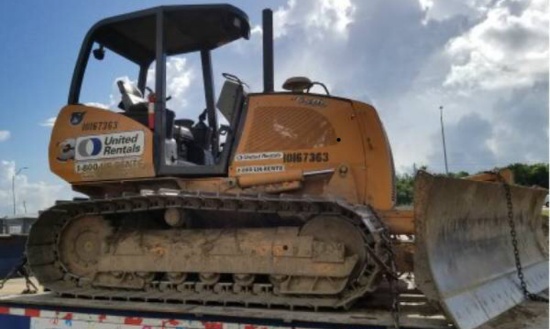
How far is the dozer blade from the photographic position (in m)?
4.18

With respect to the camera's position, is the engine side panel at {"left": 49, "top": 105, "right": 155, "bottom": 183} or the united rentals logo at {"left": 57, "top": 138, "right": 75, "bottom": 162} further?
the united rentals logo at {"left": 57, "top": 138, "right": 75, "bottom": 162}

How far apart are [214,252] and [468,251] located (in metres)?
2.32

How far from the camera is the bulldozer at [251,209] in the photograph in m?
4.70

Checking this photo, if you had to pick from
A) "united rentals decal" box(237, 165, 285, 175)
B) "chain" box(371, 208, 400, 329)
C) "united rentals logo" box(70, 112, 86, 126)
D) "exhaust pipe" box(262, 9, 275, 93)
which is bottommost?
"chain" box(371, 208, 400, 329)

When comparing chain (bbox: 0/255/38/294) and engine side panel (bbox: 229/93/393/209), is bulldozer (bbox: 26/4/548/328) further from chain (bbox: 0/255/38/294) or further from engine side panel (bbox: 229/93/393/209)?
chain (bbox: 0/255/38/294)

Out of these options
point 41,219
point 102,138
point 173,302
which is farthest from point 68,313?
point 102,138

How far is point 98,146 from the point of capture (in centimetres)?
591

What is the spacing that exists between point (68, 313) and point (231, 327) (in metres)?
1.64

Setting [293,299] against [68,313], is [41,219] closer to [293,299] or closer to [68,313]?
[68,313]

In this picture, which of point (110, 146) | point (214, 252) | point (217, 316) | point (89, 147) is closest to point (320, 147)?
point (214, 252)

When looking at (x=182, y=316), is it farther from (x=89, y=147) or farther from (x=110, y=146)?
(x=89, y=147)

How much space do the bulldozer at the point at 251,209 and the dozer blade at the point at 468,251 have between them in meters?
0.02

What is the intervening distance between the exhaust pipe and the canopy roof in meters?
0.24

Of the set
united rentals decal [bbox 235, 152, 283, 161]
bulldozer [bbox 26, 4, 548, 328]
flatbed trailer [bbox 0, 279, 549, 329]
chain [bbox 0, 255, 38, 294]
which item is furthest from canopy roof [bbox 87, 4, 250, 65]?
flatbed trailer [bbox 0, 279, 549, 329]
